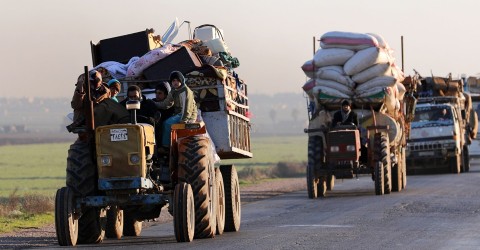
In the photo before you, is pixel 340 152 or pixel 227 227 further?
pixel 340 152

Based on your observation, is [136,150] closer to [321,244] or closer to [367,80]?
[321,244]

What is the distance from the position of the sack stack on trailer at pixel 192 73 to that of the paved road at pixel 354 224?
1572mm

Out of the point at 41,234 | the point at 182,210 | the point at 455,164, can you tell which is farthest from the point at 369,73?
→ the point at 182,210

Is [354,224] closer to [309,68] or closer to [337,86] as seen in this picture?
[337,86]

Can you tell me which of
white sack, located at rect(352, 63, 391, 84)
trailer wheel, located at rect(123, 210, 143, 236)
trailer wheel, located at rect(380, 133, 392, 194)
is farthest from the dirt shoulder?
white sack, located at rect(352, 63, 391, 84)

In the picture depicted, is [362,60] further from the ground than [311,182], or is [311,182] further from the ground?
[362,60]

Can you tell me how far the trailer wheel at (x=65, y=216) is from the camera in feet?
60.0

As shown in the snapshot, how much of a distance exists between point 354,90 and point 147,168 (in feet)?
52.4

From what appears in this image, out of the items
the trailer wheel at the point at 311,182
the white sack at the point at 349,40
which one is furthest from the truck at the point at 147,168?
the white sack at the point at 349,40

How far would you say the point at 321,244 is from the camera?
721 inches

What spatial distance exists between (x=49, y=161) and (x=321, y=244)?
8261 cm

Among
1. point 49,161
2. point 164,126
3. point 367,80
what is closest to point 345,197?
point 367,80

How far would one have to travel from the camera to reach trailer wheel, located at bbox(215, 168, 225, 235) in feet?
67.7

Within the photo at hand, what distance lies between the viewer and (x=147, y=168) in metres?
18.9
